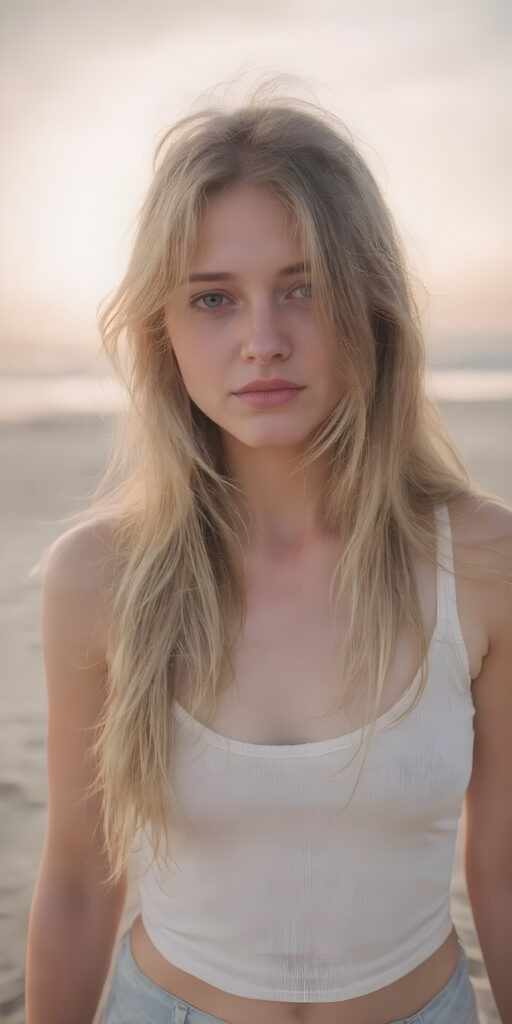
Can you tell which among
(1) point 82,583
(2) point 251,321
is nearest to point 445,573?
(2) point 251,321

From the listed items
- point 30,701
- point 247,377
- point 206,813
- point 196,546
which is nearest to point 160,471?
point 196,546

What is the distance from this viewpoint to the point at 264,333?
5.01ft

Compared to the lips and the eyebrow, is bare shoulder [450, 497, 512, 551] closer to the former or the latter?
the lips

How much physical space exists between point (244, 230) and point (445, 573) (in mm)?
672

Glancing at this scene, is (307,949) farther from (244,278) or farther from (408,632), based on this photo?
(244,278)

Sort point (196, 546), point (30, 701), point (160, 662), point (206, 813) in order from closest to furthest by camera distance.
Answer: point (206, 813)
point (160, 662)
point (196, 546)
point (30, 701)

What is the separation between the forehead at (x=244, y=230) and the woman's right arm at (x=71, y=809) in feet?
1.87

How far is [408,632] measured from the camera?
5.36 ft

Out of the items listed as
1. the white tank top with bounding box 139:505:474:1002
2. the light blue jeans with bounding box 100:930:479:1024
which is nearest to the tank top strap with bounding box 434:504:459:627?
the white tank top with bounding box 139:505:474:1002

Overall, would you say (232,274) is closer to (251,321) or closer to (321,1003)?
(251,321)

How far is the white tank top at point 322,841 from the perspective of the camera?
1514mm

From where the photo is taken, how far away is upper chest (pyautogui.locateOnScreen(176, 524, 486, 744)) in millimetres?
1556

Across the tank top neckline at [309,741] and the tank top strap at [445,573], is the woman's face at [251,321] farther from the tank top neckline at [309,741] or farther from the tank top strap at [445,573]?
the tank top neckline at [309,741]

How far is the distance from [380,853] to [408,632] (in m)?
0.37
